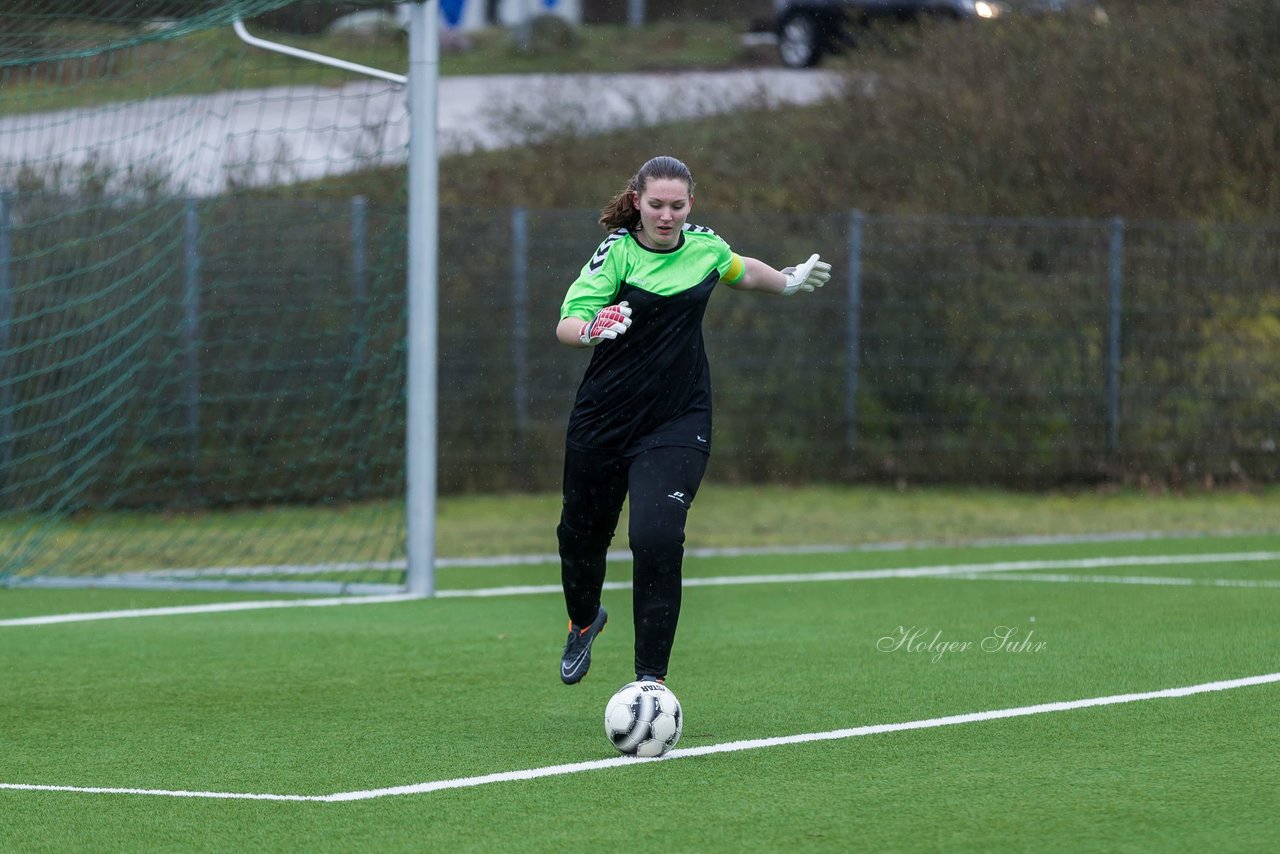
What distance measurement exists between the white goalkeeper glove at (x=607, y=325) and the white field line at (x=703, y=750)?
1.37 metres

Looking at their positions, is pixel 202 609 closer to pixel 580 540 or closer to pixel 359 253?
pixel 580 540

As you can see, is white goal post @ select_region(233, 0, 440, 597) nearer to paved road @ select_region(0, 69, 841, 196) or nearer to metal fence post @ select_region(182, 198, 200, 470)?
paved road @ select_region(0, 69, 841, 196)

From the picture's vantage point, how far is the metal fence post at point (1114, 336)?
16.7m

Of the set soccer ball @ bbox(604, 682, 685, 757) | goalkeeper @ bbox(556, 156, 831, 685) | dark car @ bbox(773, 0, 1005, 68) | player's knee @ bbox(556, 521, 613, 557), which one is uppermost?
dark car @ bbox(773, 0, 1005, 68)

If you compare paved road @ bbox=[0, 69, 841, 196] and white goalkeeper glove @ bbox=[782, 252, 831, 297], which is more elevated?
paved road @ bbox=[0, 69, 841, 196]

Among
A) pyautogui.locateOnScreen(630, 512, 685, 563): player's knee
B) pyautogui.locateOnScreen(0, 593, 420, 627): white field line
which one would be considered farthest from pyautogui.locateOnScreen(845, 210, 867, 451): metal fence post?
pyautogui.locateOnScreen(630, 512, 685, 563): player's knee

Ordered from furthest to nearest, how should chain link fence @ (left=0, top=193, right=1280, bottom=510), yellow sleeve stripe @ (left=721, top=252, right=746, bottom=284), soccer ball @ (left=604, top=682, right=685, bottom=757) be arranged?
chain link fence @ (left=0, top=193, right=1280, bottom=510), yellow sleeve stripe @ (left=721, top=252, right=746, bottom=284), soccer ball @ (left=604, top=682, right=685, bottom=757)

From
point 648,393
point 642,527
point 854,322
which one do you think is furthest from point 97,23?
point 854,322

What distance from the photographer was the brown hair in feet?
20.6

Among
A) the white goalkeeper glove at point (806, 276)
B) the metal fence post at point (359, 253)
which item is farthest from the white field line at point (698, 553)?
the white goalkeeper glove at point (806, 276)

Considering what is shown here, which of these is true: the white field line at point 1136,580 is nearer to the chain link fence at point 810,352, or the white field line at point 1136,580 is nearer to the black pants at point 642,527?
the black pants at point 642,527

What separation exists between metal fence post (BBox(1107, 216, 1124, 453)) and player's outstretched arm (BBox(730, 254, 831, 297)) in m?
10.0

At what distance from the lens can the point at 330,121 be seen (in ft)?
81.0

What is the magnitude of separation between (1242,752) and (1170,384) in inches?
448
